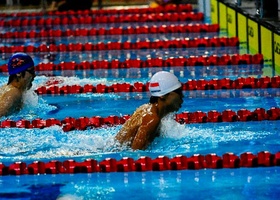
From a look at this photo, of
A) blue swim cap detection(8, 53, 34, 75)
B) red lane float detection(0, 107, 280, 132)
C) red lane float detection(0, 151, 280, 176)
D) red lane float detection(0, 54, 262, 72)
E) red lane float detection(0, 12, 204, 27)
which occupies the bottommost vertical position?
red lane float detection(0, 151, 280, 176)

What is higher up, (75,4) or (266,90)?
(75,4)

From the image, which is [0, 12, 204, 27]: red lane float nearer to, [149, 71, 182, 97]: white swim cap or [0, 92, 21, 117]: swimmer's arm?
[0, 92, 21, 117]: swimmer's arm

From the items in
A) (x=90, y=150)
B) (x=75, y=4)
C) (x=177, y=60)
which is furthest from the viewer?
(x=75, y=4)

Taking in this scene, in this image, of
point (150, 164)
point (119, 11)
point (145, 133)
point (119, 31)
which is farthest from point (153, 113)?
point (119, 11)

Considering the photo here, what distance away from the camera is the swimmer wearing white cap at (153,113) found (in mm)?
5773

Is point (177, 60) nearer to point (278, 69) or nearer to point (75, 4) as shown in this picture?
point (278, 69)

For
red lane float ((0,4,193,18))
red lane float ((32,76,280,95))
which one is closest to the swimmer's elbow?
red lane float ((32,76,280,95))

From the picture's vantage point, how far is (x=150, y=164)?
5621 mm

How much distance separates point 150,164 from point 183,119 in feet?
5.11

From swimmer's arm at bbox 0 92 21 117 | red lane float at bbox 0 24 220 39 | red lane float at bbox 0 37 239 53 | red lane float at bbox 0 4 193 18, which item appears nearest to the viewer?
swimmer's arm at bbox 0 92 21 117

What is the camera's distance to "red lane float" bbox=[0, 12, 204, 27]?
14.1 meters

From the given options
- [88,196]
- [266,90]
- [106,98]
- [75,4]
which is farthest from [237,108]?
[75,4]

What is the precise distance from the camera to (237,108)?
7625 millimetres

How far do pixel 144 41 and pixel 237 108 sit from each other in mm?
4281
